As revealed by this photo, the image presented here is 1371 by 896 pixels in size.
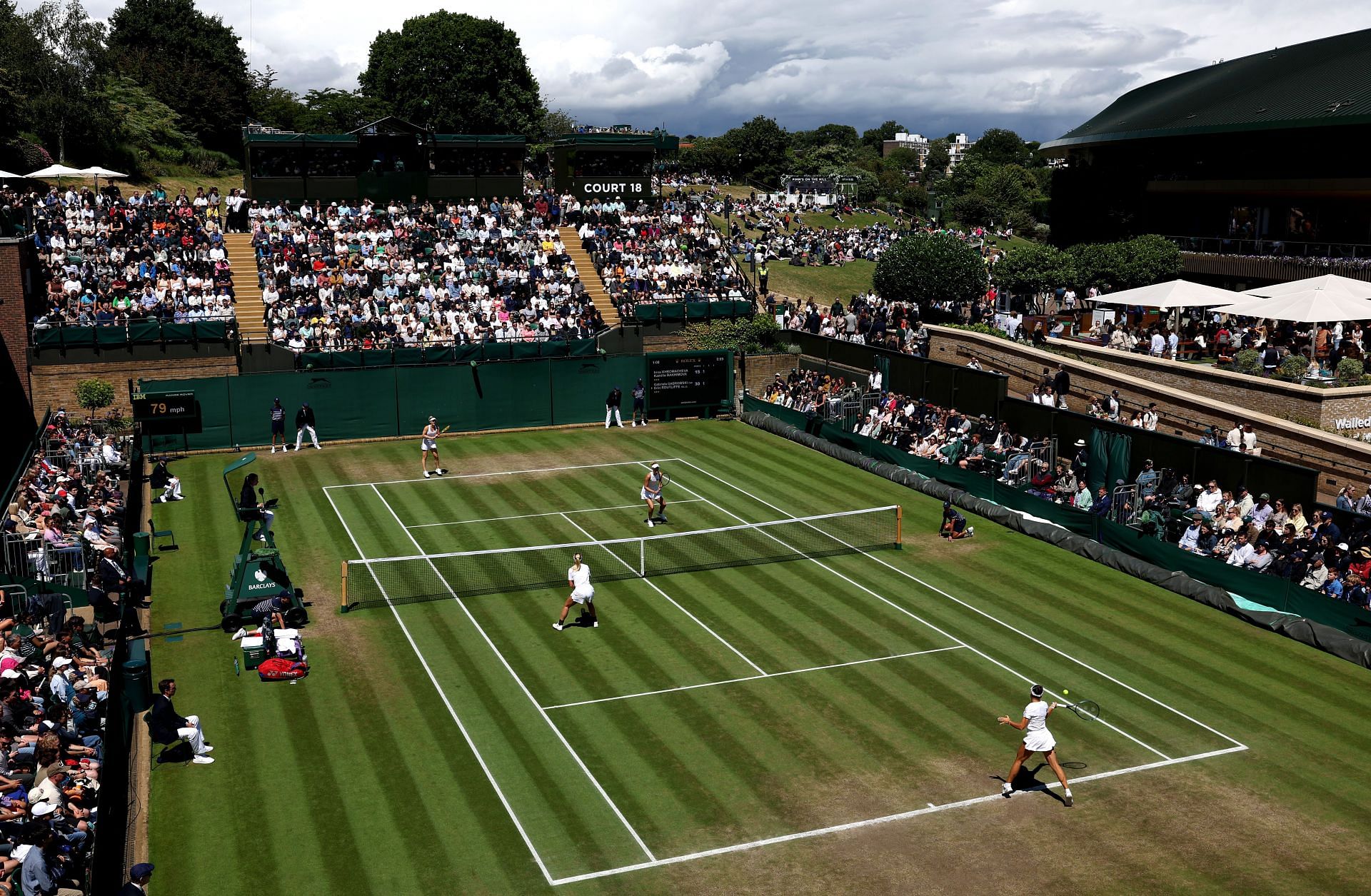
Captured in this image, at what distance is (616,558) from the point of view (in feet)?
100

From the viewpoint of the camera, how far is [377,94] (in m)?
111

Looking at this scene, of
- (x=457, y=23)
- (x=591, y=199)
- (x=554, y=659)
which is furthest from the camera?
(x=457, y=23)

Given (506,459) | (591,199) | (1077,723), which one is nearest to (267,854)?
(1077,723)

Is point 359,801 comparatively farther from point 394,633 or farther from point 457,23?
point 457,23

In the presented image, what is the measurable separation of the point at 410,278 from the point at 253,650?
31.5 metres

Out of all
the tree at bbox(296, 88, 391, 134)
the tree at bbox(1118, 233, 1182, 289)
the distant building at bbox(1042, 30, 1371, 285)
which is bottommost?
the tree at bbox(1118, 233, 1182, 289)

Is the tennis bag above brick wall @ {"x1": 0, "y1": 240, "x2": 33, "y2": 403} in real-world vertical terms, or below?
below

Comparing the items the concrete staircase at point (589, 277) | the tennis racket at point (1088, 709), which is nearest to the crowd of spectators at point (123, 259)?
the concrete staircase at point (589, 277)

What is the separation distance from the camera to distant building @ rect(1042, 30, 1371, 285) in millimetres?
52125

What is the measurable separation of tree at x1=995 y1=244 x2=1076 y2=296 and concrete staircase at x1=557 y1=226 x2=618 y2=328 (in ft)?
60.4

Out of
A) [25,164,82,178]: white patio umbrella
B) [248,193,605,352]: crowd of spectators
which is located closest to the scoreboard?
[248,193,605,352]: crowd of spectators

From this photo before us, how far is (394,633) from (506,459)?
17.0m

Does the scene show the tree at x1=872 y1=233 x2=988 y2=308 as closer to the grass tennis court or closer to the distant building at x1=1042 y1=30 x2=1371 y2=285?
the distant building at x1=1042 y1=30 x2=1371 y2=285

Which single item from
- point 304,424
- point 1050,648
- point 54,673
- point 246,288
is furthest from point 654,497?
point 246,288
